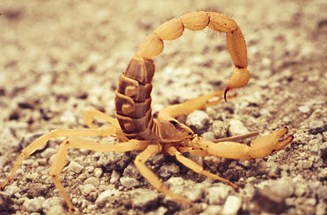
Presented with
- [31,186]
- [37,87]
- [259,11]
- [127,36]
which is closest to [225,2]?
[259,11]

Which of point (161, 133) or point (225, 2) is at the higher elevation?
point (225, 2)

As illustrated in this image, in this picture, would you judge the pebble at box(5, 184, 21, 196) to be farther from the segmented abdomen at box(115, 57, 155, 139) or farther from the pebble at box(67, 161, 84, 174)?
the segmented abdomen at box(115, 57, 155, 139)

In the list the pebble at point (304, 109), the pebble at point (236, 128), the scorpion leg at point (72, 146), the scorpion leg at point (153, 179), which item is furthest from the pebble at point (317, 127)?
the scorpion leg at point (72, 146)

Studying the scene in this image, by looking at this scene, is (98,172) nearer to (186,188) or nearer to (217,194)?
(186,188)

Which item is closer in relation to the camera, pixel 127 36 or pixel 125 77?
pixel 125 77

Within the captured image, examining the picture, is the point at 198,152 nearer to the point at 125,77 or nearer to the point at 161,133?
the point at 161,133

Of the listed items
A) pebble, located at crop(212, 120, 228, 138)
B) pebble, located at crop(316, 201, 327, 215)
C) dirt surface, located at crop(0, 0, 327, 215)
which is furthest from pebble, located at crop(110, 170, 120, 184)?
pebble, located at crop(316, 201, 327, 215)
